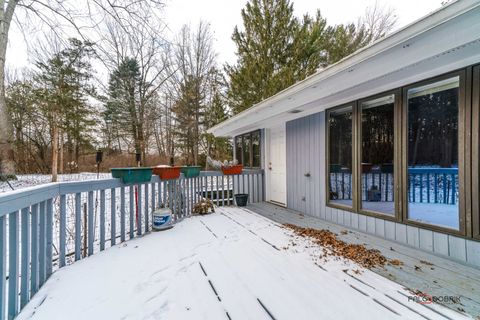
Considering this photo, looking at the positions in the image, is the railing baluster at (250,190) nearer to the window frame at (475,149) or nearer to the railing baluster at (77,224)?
the railing baluster at (77,224)

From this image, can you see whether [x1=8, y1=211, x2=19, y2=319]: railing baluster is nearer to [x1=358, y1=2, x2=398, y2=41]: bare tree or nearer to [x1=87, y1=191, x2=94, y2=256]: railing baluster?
[x1=87, y1=191, x2=94, y2=256]: railing baluster

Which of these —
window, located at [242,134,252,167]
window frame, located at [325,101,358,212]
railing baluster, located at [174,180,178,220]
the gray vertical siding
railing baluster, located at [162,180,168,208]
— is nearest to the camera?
window frame, located at [325,101,358,212]

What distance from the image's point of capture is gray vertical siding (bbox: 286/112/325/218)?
4.09 meters

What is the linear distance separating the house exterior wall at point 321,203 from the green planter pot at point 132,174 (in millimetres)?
2990

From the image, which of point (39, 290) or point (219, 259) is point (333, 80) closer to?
point (219, 259)

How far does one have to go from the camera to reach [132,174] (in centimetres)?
290

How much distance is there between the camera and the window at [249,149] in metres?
6.35

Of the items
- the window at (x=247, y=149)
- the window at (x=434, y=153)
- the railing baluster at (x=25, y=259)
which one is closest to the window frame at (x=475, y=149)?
the window at (x=434, y=153)

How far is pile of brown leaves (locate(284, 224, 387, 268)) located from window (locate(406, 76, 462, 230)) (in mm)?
754

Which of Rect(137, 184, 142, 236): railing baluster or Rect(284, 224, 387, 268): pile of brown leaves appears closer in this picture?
Rect(284, 224, 387, 268): pile of brown leaves

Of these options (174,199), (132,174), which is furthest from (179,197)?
(132,174)

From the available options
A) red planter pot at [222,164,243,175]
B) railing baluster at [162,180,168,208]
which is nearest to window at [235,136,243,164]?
red planter pot at [222,164,243,175]

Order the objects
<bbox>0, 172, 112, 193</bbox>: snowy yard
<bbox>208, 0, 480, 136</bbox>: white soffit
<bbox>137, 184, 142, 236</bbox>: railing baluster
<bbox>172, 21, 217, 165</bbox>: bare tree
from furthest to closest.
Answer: <bbox>172, 21, 217, 165</bbox>: bare tree → <bbox>0, 172, 112, 193</bbox>: snowy yard → <bbox>137, 184, 142, 236</bbox>: railing baluster → <bbox>208, 0, 480, 136</bbox>: white soffit

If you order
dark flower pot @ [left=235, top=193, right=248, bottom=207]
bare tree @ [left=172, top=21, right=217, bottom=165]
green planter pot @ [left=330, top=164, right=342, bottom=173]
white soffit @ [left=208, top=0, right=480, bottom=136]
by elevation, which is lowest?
dark flower pot @ [left=235, top=193, right=248, bottom=207]
